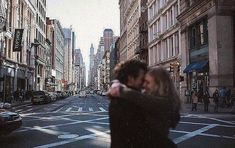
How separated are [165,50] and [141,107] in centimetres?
5000

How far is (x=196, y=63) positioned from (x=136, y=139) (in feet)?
116

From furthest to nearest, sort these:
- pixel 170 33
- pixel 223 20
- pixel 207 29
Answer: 1. pixel 170 33
2. pixel 207 29
3. pixel 223 20

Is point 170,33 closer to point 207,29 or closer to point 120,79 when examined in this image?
point 207,29

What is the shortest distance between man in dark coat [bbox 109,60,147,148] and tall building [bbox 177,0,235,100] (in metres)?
29.0

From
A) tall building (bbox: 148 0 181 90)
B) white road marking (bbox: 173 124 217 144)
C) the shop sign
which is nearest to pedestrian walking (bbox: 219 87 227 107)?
tall building (bbox: 148 0 181 90)

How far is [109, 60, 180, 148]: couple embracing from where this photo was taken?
3.54 metres

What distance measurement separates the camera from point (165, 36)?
170ft

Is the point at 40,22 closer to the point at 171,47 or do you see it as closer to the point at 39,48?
the point at 39,48

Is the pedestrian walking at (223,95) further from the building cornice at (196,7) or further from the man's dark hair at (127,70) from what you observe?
the man's dark hair at (127,70)

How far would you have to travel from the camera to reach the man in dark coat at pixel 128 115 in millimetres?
3576

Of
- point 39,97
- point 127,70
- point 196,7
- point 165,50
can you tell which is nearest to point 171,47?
point 165,50

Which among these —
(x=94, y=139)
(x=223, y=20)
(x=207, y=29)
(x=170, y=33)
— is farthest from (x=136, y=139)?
(x=170, y=33)

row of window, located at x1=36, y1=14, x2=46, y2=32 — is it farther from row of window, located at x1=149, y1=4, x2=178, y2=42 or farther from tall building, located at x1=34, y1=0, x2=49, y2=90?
row of window, located at x1=149, y1=4, x2=178, y2=42

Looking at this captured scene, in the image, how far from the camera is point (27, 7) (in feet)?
227
